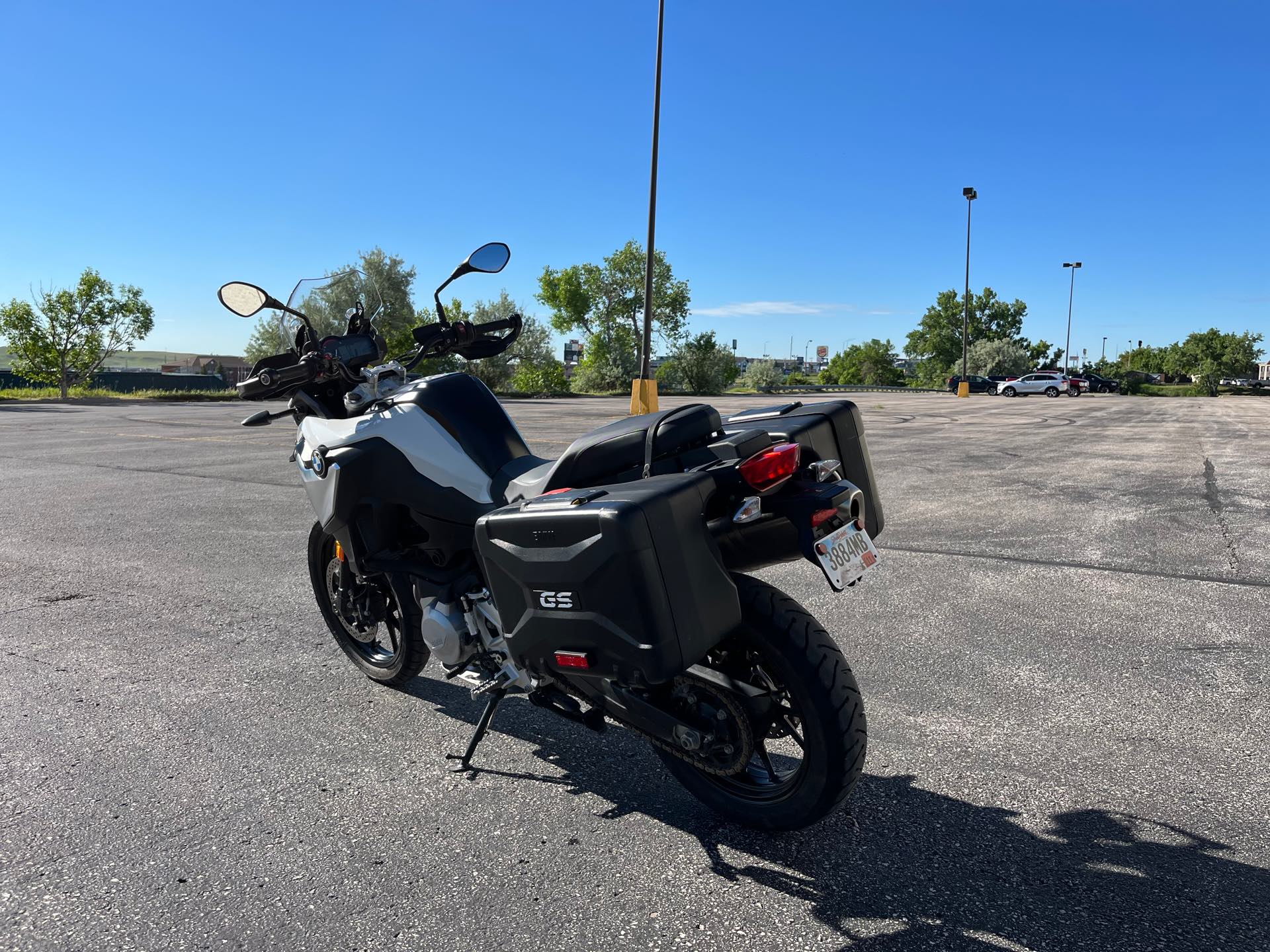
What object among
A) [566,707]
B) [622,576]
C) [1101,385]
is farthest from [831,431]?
[1101,385]

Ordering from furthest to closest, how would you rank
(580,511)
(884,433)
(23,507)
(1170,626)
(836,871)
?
(884,433), (23,507), (1170,626), (836,871), (580,511)

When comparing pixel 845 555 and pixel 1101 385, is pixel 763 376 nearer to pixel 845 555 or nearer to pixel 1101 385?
pixel 1101 385

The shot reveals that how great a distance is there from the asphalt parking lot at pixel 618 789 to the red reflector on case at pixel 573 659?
1.89 feet

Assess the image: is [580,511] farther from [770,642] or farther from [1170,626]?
[1170,626]

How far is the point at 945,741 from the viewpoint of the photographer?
329 cm

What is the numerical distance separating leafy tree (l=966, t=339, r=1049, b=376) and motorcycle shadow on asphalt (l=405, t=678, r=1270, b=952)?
282ft

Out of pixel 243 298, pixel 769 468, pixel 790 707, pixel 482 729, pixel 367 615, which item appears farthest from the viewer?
pixel 367 615

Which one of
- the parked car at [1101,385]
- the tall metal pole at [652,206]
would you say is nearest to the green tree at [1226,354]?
the parked car at [1101,385]

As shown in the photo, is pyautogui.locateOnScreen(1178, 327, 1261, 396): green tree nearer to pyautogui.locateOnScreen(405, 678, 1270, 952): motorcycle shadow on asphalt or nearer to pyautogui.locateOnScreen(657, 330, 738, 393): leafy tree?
pyautogui.locateOnScreen(657, 330, 738, 393): leafy tree

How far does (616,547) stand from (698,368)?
57614 millimetres

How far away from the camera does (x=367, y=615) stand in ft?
12.6

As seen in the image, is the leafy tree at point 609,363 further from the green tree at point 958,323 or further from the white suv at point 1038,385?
the green tree at point 958,323

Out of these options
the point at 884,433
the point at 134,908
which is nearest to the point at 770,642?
the point at 134,908

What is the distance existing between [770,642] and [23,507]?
866cm
